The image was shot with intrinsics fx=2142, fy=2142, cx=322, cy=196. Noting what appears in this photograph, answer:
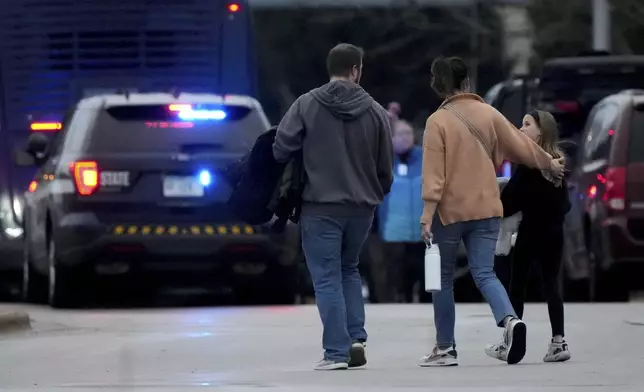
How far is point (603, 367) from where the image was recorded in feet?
36.9

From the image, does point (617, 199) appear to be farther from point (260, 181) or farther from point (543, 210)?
point (260, 181)

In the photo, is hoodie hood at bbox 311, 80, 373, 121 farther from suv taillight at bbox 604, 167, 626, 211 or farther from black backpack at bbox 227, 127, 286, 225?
suv taillight at bbox 604, 167, 626, 211

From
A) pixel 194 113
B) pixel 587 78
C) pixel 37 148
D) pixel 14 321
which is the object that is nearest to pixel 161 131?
pixel 194 113

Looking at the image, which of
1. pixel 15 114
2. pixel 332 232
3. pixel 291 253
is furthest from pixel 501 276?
pixel 15 114

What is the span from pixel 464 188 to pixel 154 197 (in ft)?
17.6

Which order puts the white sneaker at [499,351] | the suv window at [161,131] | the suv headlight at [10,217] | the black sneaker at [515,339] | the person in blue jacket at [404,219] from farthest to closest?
the suv headlight at [10,217]
the person in blue jacket at [404,219]
the suv window at [161,131]
the white sneaker at [499,351]
the black sneaker at [515,339]

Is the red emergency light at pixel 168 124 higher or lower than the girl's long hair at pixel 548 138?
lower

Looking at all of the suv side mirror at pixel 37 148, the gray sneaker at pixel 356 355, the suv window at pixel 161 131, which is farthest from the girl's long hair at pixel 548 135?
the suv side mirror at pixel 37 148

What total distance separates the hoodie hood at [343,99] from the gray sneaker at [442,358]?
1376 mm

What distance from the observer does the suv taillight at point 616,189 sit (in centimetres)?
1712

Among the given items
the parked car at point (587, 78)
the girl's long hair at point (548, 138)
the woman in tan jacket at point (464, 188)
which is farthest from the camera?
the parked car at point (587, 78)

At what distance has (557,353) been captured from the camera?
11648 millimetres

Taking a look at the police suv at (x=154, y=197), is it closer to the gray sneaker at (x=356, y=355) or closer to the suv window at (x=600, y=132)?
the suv window at (x=600, y=132)

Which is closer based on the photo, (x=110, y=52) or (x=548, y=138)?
(x=548, y=138)
